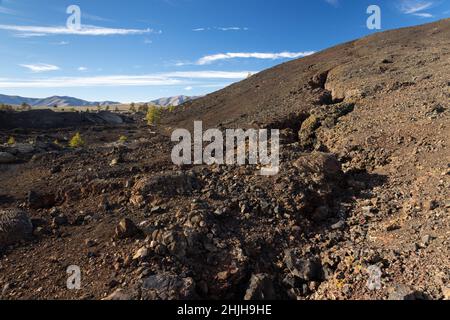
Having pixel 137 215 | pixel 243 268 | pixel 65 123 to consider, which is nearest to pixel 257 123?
pixel 137 215

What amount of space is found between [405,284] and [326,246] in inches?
75.5

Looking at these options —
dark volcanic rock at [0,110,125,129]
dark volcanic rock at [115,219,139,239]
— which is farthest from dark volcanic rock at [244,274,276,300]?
Result: dark volcanic rock at [0,110,125,129]

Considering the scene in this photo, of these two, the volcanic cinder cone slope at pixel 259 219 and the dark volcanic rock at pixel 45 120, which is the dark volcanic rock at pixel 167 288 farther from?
the dark volcanic rock at pixel 45 120

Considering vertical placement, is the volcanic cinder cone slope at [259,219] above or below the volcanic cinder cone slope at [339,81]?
below

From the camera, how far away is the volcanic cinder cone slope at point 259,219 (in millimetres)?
6145

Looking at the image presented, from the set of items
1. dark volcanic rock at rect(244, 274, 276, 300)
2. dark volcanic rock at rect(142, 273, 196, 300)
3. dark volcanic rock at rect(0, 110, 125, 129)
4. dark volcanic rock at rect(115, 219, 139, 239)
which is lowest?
dark volcanic rock at rect(244, 274, 276, 300)

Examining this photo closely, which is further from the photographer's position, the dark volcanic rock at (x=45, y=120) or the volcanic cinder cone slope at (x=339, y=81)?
the dark volcanic rock at (x=45, y=120)

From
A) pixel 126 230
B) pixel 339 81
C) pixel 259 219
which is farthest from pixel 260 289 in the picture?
pixel 339 81

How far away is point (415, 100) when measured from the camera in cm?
1293

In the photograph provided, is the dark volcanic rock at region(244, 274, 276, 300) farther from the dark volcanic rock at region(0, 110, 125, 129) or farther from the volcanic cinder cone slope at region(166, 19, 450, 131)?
the dark volcanic rock at region(0, 110, 125, 129)

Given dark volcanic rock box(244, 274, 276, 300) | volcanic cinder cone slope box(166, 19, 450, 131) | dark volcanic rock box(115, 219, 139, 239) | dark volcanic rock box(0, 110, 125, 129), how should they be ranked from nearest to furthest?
dark volcanic rock box(244, 274, 276, 300)
dark volcanic rock box(115, 219, 139, 239)
volcanic cinder cone slope box(166, 19, 450, 131)
dark volcanic rock box(0, 110, 125, 129)

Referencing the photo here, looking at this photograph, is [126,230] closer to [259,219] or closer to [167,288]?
[167,288]

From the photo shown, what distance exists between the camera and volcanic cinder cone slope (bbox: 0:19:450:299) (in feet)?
20.2

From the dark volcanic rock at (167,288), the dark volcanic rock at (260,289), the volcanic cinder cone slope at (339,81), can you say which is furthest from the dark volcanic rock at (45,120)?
the dark volcanic rock at (260,289)
